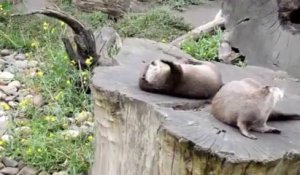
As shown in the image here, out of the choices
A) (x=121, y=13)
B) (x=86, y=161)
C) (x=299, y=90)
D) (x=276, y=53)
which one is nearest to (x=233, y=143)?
(x=299, y=90)

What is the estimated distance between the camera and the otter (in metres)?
2.99

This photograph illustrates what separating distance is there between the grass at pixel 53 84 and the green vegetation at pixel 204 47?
0.65 m

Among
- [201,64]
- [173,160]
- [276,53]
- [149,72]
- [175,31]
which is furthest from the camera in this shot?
[175,31]

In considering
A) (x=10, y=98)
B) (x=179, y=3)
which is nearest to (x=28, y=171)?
(x=10, y=98)

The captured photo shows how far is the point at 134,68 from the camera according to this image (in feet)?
11.0

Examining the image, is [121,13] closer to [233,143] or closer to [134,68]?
[134,68]

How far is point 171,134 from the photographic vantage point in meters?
2.58

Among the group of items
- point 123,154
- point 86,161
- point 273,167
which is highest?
point 273,167

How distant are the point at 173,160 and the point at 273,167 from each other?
1.34 ft

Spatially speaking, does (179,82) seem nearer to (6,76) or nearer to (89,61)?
(89,61)

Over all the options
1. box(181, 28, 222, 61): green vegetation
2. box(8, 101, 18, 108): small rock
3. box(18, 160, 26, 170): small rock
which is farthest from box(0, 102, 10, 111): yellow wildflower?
box(181, 28, 222, 61): green vegetation

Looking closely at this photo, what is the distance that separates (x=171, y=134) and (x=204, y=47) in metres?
3.20

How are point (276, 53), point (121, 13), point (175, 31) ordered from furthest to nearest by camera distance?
1. point (121, 13)
2. point (175, 31)
3. point (276, 53)

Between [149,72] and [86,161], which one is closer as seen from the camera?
[149,72]
